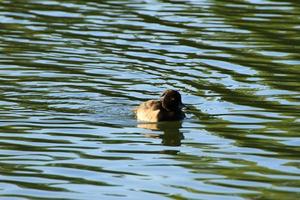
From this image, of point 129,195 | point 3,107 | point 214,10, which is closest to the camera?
point 129,195

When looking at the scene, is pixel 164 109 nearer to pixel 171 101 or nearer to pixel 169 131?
pixel 171 101

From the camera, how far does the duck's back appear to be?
17139 mm

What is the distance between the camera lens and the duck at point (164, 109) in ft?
56.6

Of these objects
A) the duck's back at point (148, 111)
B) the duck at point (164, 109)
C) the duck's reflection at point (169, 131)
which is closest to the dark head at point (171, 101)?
the duck at point (164, 109)

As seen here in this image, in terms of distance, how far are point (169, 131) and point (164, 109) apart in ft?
2.50

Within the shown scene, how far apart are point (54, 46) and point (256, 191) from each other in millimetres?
9880

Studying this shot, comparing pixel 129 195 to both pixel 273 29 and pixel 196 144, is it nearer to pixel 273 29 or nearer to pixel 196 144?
pixel 196 144

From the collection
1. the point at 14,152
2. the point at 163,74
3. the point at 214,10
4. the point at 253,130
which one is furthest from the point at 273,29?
the point at 14,152

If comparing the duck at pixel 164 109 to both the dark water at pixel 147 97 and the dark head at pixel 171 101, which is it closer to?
the dark head at pixel 171 101

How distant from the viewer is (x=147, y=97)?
740 inches

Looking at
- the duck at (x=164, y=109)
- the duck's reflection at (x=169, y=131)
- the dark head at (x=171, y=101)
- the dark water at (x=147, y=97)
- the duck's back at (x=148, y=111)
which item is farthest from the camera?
the dark head at (x=171, y=101)

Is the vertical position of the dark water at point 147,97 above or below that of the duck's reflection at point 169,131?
above

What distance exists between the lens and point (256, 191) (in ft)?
42.6

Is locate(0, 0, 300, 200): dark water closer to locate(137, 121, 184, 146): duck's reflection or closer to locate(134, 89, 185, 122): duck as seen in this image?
locate(137, 121, 184, 146): duck's reflection
